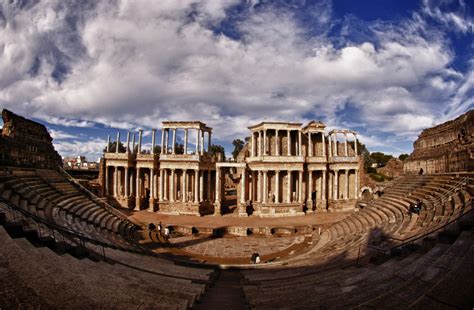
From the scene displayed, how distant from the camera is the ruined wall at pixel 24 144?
59.5ft

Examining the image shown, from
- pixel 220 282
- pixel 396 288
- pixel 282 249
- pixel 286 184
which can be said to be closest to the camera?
pixel 396 288

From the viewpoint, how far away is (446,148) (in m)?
21.1

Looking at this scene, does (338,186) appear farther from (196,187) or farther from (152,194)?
(152,194)

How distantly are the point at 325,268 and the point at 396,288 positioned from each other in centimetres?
531

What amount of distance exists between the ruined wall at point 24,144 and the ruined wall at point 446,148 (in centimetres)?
3248

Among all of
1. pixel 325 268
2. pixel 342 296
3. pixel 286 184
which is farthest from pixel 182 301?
pixel 286 184

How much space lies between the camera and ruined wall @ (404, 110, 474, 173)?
17.2m

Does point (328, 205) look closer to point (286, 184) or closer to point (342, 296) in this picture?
point (286, 184)

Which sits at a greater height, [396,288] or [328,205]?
[396,288]

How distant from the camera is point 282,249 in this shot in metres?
19.0

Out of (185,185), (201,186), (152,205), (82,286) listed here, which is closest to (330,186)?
(201,186)

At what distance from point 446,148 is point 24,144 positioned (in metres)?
36.6

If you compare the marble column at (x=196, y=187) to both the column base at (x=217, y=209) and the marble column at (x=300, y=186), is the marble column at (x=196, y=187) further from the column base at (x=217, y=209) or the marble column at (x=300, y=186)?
the marble column at (x=300, y=186)

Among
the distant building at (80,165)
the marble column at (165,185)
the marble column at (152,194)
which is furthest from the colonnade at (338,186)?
the distant building at (80,165)
